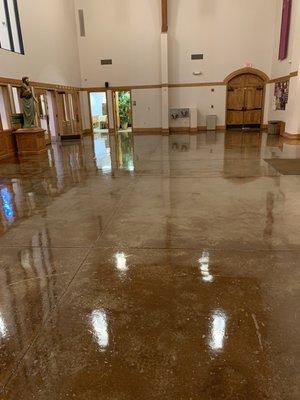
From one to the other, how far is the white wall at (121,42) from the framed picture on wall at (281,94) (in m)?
5.17

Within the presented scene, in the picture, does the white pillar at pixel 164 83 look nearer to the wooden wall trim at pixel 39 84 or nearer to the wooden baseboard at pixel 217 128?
the wooden baseboard at pixel 217 128

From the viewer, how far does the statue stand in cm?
911

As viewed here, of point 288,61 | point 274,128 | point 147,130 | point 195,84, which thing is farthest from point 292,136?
point 147,130

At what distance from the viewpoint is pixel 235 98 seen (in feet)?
47.9

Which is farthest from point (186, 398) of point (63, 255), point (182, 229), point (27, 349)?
point (182, 229)

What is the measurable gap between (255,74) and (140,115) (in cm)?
549

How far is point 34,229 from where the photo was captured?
3.58 m

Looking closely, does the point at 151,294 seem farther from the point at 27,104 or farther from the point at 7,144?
the point at 27,104

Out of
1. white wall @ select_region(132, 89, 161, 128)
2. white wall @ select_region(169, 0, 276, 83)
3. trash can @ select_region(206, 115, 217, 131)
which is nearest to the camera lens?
white wall @ select_region(169, 0, 276, 83)

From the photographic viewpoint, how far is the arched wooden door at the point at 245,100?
563 inches

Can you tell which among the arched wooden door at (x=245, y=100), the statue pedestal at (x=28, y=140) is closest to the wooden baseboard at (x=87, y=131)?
the statue pedestal at (x=28, y=140)

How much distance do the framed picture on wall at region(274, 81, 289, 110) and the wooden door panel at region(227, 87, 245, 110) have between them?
67.3 inches

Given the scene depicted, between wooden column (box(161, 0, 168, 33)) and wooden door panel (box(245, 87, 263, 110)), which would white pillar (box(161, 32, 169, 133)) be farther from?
wooden door panel (box(245, 87, 263, 110))

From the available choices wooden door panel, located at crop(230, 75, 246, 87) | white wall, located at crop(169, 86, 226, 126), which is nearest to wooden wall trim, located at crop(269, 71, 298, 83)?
wooden door panel, located at crop(230, 75, 246, 87)
